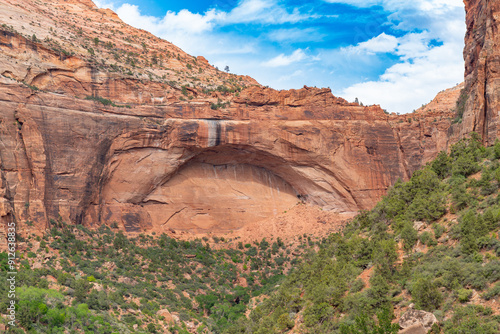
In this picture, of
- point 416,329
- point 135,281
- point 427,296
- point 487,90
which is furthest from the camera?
point 135,281

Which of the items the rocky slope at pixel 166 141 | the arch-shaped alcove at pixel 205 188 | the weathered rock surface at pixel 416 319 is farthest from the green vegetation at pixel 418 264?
the rocky slope at pixel 166 141

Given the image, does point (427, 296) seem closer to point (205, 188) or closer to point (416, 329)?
point (416, 329)

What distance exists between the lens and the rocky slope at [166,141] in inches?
1534

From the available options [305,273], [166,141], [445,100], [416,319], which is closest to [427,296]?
[416,319]

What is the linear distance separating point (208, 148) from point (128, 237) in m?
10.9

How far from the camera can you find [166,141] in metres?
44.7

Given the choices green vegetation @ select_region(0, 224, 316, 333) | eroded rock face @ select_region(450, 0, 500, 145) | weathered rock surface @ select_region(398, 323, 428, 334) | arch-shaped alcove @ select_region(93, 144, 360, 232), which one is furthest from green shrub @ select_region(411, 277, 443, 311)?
arch-shaped alcove @ select_region(93, 144, 360, 232)

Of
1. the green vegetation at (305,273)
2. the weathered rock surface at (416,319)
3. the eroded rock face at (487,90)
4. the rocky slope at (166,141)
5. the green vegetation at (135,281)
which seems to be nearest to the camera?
the weathered rock surface at (416,319)

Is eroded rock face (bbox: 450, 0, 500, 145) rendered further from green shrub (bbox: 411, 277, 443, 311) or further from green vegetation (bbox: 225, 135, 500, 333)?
green shrub (bbox: 411, 277, 443, 311)

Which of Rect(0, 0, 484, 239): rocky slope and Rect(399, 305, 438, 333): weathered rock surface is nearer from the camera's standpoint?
Rect(399, 305, 438, 333): weathered rock surface

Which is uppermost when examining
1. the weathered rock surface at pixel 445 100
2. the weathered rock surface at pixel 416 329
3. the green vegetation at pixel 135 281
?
the weathered rock surface at pixel 445 100

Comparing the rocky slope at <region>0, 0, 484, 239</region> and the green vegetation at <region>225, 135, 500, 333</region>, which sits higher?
the rocky slope at <region>0, 0, 484, 239</region>

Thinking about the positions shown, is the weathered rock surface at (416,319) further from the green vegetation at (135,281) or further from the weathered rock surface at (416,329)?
the green vegetation at (135,281)

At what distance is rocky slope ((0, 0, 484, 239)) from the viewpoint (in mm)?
38969
